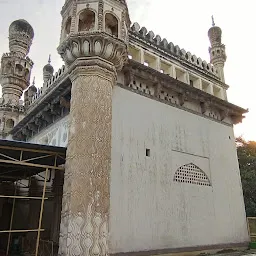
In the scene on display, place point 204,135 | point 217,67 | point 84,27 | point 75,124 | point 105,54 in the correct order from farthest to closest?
point 217,67, point 204,135, point 84,27, point 105,54, point 75,124

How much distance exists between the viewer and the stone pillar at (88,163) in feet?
23.5

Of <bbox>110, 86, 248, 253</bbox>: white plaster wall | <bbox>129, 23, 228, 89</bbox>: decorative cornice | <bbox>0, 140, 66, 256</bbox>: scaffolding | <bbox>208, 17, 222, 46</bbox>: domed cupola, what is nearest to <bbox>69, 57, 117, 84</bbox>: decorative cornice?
<bbox>110, 86, 248, 253</bbox>: white plaster wall

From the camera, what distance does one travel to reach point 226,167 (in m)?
13.2

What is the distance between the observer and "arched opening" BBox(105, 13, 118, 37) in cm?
978

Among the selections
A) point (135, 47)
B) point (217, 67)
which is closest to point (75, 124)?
point (135, 47)

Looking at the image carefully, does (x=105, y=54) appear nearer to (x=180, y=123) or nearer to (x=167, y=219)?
(x=180, y=123)

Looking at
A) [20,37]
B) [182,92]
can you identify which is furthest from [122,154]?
[20,37]

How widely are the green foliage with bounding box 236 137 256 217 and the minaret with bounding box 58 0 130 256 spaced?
16.4m

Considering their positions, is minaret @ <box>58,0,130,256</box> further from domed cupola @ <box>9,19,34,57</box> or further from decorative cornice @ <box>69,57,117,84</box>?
domed cupola @ <box>9,19,34,57</box>

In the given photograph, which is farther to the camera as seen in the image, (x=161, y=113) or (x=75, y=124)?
(x=161, y=113)

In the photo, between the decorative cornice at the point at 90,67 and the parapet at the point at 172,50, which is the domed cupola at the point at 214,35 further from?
the decorative cornice at the point at 90,67

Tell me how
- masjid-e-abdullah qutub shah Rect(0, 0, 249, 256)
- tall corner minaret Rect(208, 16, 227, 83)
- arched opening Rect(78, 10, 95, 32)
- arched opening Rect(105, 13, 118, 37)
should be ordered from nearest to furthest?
masjid-e-abdullah qutub shah Rect(0, 0, 249, 256), arched opening Rect(78, 10, 95, 32), arched opening Rect(105, 13, 118, 37), tall corner minaret Rect(208, 16, 227, 83)

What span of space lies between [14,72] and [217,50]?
42.0 ft

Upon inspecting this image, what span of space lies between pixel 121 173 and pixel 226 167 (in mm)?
6608
